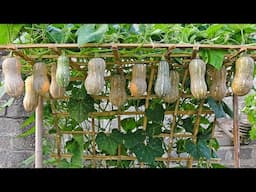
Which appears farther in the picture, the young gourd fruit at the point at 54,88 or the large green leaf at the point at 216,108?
the large green leaf at the point at 216,108

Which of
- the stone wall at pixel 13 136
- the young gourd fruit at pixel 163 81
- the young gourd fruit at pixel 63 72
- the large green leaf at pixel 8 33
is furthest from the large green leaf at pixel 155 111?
the stone wall at pixel 13 136

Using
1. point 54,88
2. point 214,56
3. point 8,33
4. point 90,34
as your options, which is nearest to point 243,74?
point 214,56

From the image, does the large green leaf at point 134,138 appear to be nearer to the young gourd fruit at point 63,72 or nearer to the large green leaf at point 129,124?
the large green leaf at point 129,124

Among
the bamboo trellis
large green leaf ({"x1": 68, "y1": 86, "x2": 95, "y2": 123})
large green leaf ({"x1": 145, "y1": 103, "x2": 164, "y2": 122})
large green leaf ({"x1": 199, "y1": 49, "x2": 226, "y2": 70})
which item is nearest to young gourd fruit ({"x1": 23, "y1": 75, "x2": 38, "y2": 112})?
the bamboo trellis

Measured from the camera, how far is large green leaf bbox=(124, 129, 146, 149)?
5.73 ft

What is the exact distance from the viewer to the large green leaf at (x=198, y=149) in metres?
1.78

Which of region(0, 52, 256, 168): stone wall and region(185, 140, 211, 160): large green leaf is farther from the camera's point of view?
region(0, 52, 256, 168): stone wall

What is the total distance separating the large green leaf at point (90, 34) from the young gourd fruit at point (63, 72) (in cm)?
10

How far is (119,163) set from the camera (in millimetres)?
1882

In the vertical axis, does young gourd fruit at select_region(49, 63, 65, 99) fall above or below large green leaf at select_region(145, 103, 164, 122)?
above

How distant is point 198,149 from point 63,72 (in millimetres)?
685

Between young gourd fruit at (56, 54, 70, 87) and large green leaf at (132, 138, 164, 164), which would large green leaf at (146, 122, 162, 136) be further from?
young gourd fruit at (56, 54, 70, 87)

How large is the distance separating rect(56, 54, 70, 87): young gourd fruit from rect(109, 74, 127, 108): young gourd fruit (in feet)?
0.66
